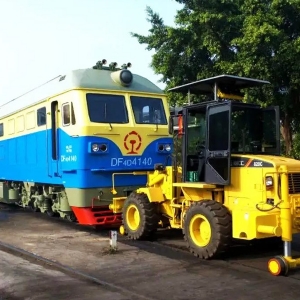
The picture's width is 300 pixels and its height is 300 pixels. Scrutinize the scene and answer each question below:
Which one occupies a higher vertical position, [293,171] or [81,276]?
[293,171]

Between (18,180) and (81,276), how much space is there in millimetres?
7399

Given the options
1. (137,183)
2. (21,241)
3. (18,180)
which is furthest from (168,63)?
(21,241)

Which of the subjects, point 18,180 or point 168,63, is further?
point 168,63

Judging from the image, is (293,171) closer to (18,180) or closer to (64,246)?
(64,246)

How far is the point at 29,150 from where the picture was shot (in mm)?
12734

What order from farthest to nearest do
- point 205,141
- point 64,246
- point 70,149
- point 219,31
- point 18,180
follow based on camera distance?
point 219,31
point 18,180
point 70,149
point 64,246
point 205,141

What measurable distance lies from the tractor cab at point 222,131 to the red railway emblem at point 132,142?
6.30ft

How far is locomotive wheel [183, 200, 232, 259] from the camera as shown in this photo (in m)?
7.49

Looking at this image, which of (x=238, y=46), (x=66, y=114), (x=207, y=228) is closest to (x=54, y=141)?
(x=66, y=114)

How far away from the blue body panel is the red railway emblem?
18cm

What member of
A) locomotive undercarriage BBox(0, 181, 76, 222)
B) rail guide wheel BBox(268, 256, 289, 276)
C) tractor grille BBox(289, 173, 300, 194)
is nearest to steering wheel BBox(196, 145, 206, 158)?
tractor grille BBox(289, 173, 300, 194)

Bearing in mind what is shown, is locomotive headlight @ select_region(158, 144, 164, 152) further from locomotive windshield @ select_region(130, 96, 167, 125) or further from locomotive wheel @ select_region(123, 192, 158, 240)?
locomotive wheel @ select_region(123, 192, 158, 240)

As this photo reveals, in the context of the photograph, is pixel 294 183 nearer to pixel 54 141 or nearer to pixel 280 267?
pixel 280 267

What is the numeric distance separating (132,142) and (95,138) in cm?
94
